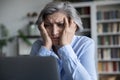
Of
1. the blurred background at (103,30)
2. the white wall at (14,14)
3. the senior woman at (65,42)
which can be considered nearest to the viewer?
the senior woman at (65,42)

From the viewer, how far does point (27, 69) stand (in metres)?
0.62

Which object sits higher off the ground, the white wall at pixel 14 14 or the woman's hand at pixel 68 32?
the white wall at pixel 14 14

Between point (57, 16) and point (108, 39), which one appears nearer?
point (57, 16)

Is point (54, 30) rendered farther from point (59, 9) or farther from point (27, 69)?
point (27, 69)

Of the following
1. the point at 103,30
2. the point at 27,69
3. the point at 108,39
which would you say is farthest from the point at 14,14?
the point at 27,69

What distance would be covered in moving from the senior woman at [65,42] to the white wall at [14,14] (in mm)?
3896

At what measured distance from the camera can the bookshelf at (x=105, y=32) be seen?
14.2 ft

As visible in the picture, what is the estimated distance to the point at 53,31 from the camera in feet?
3.25

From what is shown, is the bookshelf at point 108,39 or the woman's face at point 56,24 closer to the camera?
the woman's face at point 56,24

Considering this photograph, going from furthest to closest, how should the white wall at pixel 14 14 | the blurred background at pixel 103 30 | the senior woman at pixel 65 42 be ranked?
1. the white wall at pixel 14 14
2. the blurred background at pixel 103 30
3. the senior woman at pixel 65 42

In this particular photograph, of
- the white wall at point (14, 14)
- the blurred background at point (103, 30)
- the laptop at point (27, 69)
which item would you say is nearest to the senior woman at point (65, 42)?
the laptop at point (27, 69)

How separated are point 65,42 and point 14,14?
419cm

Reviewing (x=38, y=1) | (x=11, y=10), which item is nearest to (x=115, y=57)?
(x=38, y=1)

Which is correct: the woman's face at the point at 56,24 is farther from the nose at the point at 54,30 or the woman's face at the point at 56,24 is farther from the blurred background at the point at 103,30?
the blurred background at the point at 103,30
